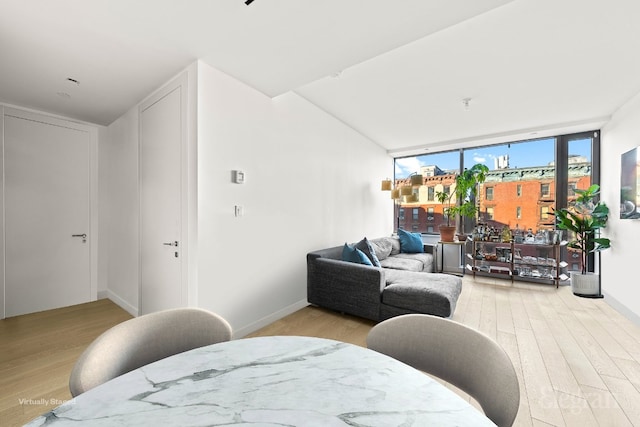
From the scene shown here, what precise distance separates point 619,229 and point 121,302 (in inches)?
256

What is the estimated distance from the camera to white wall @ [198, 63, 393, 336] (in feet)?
7.89

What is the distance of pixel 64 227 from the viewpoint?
354 centimetres

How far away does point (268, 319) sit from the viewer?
295 cm

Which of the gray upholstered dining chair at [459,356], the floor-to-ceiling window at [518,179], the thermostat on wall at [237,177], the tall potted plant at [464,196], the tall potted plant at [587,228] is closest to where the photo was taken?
the gray upholstered dining chair at [459,356]

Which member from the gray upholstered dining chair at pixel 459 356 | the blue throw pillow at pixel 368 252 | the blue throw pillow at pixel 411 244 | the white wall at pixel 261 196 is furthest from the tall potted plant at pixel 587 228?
the gray upholstered dining chair at pixel 459 356

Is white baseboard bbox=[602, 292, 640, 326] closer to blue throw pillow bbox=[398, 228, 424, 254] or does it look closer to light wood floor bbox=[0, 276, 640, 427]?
light wood floor bbox=[0, 276, 640, 427]

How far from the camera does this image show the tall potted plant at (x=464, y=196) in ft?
16.7

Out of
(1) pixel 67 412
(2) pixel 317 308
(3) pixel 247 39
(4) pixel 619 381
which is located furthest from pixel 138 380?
(4) pixel 619 381

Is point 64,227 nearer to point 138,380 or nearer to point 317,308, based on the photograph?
point 317,308

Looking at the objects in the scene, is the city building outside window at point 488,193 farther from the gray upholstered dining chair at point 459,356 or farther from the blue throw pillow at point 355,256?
the gray upholstered dining chair at point 459,356

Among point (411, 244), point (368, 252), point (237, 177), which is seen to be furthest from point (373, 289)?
point (411, 244)

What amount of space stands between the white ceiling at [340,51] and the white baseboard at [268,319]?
2424 mm

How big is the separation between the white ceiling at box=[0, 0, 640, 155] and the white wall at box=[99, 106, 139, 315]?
13.4 inches

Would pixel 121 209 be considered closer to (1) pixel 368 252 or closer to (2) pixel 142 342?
(2) pixel 142 342
